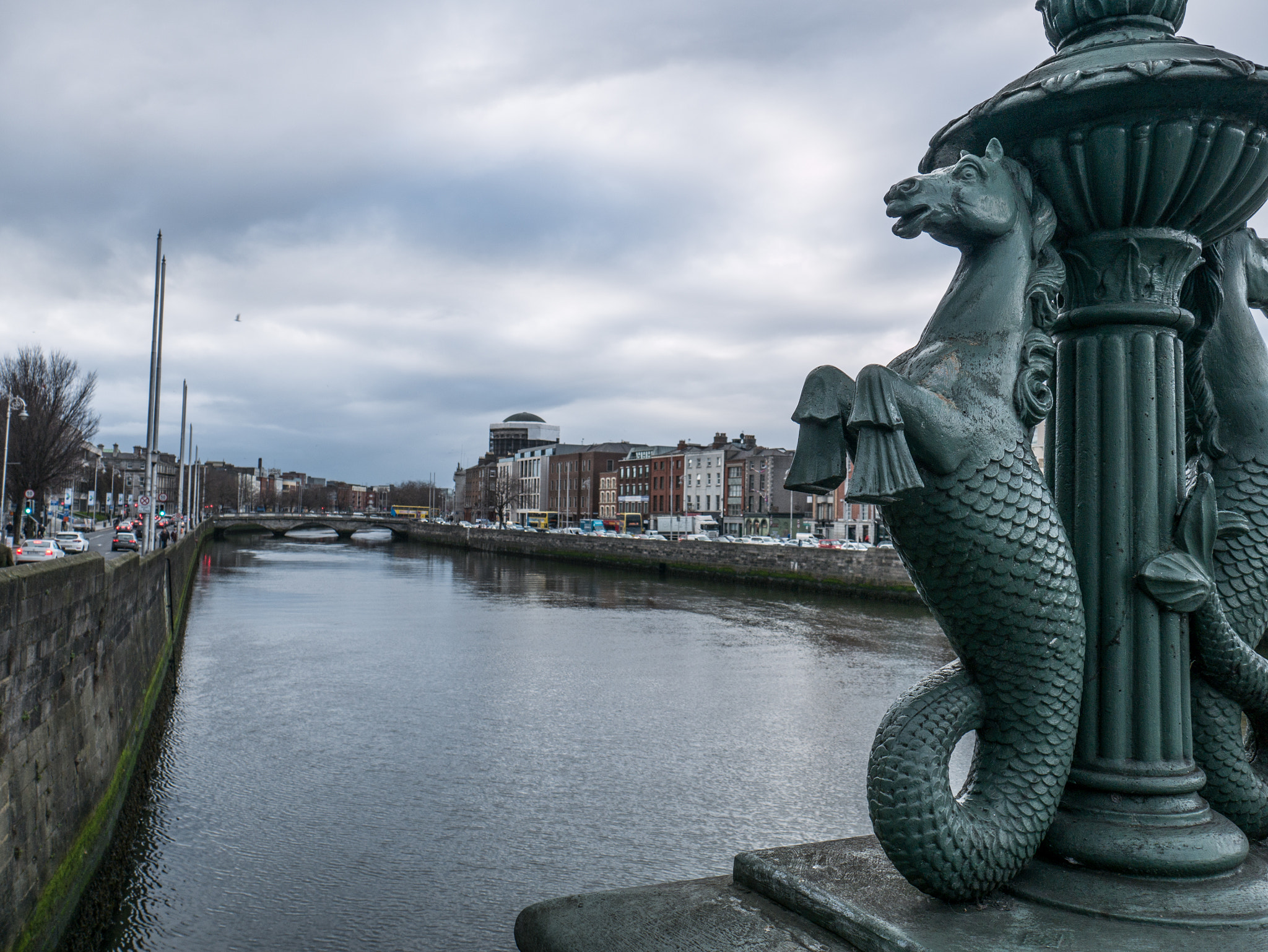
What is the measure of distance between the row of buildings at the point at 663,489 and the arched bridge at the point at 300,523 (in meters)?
11.1

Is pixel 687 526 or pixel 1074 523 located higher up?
pixel 1074 523

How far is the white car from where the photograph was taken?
101 ft

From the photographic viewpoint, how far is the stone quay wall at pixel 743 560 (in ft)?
110

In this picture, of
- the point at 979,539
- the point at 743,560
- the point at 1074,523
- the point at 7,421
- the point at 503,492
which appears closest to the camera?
the point at 979,539

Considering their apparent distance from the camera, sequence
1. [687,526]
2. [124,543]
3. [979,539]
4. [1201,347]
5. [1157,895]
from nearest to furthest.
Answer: [1157,895], [979,539], [1201,347], [124,543], [687,526]

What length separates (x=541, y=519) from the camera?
9731 cm

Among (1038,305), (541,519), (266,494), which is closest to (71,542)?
(1038,305)

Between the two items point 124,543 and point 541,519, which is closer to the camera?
point 124,543

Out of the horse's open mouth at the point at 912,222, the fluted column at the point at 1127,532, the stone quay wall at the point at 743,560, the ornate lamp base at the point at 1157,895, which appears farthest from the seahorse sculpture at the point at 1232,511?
the stone quay wall at the point at 743,560

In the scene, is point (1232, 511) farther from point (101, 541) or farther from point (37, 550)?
point (101, 541)

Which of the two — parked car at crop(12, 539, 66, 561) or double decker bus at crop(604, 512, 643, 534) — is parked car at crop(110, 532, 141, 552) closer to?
parked car at crop(12, 539, 66, 561)

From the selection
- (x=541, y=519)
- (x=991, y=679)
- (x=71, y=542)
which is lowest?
(x=71, y=542)

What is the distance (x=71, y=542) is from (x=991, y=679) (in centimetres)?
3625

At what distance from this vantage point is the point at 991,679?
8.30 feet
